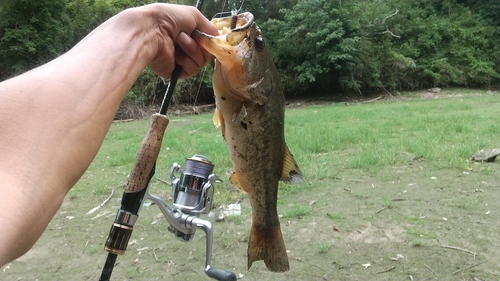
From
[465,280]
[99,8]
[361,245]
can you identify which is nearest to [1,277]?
[361,245]

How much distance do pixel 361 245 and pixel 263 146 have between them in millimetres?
2141

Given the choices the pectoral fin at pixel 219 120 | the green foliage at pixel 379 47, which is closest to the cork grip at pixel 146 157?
the pectoral fin at pixel 219 120

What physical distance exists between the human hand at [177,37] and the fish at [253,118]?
0.19 feet

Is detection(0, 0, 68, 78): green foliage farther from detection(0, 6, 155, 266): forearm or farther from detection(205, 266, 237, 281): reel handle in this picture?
detection(0, 6, 155, 266): forearm

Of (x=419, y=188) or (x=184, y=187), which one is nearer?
(x=184, y=187)

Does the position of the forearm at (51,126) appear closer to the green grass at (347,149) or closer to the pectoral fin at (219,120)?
the pectoral fin at (219,120)

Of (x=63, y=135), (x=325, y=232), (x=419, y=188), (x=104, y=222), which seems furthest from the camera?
(x=419, y=188)

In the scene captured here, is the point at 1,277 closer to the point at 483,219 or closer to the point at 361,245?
the point at 361,245

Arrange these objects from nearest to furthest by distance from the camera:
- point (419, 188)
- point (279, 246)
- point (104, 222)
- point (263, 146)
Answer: point (263, 146)
point (279, 246)
point (104, 222)
point (419, 188)

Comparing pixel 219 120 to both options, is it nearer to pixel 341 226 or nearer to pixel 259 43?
pixel 259 43

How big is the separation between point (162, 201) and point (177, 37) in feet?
2.53

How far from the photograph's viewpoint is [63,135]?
100cm

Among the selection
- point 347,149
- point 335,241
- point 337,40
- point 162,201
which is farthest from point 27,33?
point 162,201

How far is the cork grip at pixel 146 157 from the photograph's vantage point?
5.44ft
